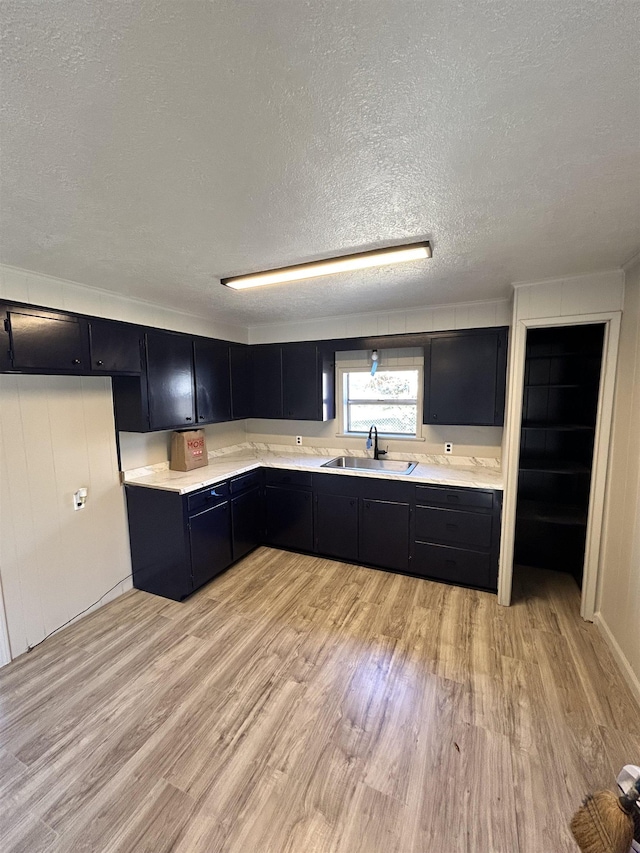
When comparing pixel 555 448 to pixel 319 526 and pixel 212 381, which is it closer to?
pixel 319 526

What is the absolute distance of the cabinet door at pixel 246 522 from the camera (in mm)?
3307

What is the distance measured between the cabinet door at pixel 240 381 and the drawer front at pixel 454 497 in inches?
80.7

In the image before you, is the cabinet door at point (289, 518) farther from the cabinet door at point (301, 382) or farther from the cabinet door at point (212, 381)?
the cabinet door at point (212, 381)

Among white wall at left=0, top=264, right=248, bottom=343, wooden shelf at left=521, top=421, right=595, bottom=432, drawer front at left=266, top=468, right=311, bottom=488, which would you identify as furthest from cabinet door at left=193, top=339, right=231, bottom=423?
wooden shelf at left=521, top=421, right=595, bottom=432

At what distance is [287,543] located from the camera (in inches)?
142

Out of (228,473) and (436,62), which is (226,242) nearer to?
(436,62)

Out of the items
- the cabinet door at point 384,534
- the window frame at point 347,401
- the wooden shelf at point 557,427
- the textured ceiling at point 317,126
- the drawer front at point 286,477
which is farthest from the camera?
the window frame at point 347,401

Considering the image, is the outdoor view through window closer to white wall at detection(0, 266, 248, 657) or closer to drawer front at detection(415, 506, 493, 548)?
drawer front at detection(415, 506, 493, 548)

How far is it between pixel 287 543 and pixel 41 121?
11.1ft

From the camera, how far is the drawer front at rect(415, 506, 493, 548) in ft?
9.19

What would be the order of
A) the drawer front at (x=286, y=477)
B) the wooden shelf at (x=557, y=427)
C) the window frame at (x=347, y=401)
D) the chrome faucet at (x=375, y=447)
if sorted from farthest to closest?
1. the chrome faucet at (x=375, y=447)
2. the window frame at (x=347, y=401)
3. the drawer front at (x=286, y=477)
4. the wooden shelf at (x=557, y=427)

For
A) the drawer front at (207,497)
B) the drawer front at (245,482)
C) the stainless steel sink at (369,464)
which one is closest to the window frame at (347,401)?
the stainless steel sink at (369,464)

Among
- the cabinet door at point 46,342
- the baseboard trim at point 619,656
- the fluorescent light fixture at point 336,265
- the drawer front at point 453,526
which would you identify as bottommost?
the baseboard trim at point 619,656

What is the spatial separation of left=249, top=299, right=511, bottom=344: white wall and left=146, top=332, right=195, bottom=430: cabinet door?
1.08 m
